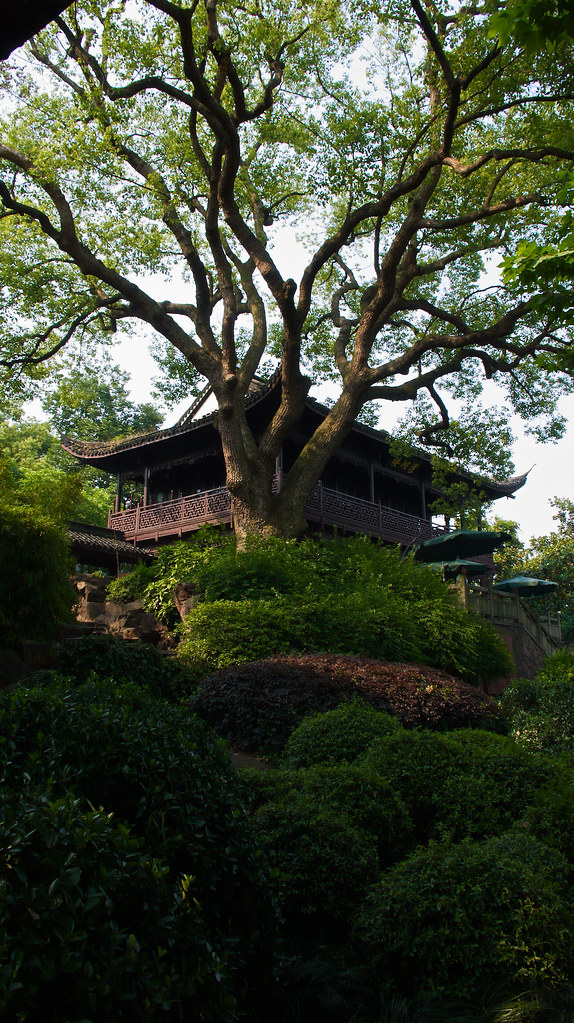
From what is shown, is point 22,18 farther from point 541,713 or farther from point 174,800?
point 541,713

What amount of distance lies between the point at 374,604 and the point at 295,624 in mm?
1634

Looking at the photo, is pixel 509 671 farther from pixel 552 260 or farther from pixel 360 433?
pixel 360 433

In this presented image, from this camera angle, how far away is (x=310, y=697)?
25.0 feet

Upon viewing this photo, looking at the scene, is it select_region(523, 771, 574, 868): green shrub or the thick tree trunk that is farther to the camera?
the thick tree trunk

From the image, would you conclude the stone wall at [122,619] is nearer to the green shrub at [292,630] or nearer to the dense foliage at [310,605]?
the dense foliage at [310,605]


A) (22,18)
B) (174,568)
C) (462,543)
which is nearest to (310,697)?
(22,18)

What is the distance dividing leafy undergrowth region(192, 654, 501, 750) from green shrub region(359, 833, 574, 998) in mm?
3636

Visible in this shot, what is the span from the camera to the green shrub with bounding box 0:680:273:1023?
265 cm

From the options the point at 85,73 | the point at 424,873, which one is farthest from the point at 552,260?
the point at 85,73

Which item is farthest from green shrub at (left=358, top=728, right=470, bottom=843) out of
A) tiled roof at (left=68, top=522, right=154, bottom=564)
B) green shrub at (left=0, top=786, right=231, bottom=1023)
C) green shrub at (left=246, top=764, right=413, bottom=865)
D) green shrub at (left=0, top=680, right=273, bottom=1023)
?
tiled roof at (left=68, top=522, right=154, bottom=564)

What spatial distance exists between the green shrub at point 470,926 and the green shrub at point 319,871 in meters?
0.18

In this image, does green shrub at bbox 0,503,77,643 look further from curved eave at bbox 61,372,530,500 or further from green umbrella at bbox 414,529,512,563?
curved eave at bbox 61,372,530,500

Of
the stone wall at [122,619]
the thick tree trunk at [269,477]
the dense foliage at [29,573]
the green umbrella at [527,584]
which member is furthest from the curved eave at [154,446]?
the dense foliage at [29,573]

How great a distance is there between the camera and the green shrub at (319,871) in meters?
3.82
